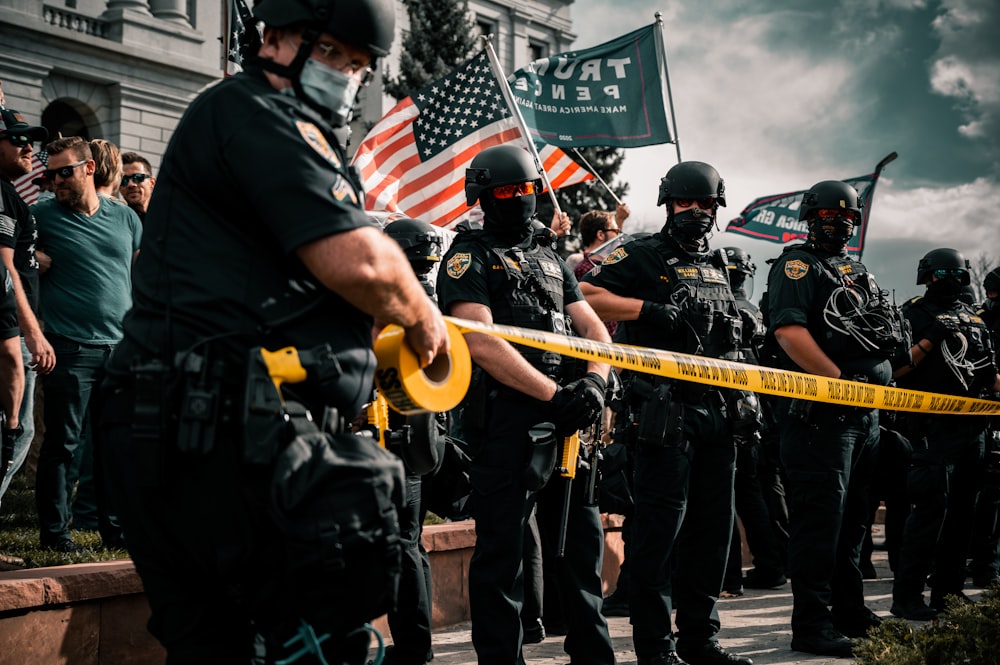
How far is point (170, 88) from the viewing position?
28734 millimetres

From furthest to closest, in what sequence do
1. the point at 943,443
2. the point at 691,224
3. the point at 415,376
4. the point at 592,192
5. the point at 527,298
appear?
the point at 592,192, the point at 943,443, the point at 691,224, the point at 527,298, the point at 415,376

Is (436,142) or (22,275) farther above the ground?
(436,142)

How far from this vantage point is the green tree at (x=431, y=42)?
36.7m

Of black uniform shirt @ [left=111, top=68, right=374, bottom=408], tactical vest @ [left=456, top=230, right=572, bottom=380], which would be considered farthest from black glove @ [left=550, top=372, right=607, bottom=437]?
black uniform shirt @ [left=111, top=68, right=374, bottom=408]

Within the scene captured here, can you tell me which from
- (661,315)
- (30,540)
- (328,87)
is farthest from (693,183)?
(30,540)

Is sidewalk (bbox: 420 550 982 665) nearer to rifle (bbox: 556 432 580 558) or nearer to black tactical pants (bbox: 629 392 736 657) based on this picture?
black tactical pants (bbox: 629 392 736 657)

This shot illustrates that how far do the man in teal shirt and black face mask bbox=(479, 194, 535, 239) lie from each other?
2.41 metres

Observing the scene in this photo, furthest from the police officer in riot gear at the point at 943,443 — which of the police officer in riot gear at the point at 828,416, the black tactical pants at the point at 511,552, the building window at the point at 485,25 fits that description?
the building window at the point at 485,25

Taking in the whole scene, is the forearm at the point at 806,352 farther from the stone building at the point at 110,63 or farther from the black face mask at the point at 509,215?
the stone building at the point at 110,63

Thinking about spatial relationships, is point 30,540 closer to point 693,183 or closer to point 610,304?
point 610,304

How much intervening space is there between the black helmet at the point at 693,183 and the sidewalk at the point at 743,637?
2425 mm

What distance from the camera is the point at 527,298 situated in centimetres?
469

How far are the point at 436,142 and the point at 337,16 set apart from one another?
623cm

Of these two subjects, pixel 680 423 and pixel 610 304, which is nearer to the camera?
pixel 680 423
